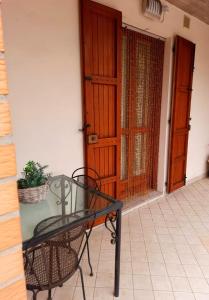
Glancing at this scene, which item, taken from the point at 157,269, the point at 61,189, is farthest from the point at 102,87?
the point at 157,269

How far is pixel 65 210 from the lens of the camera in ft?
5.08

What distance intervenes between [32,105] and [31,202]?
81 cm

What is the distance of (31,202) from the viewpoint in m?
1.52

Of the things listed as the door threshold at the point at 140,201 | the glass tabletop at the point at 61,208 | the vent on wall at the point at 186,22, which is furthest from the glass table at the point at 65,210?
the vent on wall at the point at 186,22

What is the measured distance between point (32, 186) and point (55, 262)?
540 millimetres

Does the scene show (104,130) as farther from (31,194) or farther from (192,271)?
(192,271)

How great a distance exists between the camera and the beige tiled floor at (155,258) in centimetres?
164

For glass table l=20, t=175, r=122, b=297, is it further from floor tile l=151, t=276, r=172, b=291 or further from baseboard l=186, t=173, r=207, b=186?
baseboard l=186, t=173, r=207, b=186

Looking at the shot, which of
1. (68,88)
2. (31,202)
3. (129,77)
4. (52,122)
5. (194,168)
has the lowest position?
(194,168)

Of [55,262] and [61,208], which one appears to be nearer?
[55,262]

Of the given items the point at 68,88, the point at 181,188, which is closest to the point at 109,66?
the point at 68,88

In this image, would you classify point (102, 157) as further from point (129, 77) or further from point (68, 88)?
point (129, 77)

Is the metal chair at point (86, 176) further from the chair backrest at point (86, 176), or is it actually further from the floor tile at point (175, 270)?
the floor tile at point (175, 270)

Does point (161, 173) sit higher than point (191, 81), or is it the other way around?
point (191, 81)
